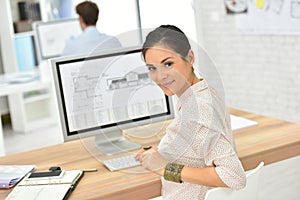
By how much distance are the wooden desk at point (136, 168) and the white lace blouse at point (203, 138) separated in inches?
8.6

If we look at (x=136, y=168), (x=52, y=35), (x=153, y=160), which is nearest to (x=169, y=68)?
(x=153, y=160)

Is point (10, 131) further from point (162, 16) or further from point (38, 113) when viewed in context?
point (162, 16)

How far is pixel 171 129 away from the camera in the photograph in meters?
1.73

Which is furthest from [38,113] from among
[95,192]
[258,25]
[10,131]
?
[95,192]

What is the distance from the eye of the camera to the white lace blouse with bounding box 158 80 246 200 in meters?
1.57

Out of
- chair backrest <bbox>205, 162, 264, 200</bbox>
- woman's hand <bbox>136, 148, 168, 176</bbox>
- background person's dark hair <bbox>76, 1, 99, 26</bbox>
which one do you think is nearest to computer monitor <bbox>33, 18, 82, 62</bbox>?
background person's dark hair <bbox>76, 1, 99, 26</bbox>

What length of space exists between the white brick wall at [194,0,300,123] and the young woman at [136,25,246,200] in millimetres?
2747

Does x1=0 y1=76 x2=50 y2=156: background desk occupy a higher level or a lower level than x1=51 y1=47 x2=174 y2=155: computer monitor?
lower

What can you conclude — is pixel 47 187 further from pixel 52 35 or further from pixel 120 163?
pixel 52 35

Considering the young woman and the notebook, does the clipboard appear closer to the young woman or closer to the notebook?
the notebook

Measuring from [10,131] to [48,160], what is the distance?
3.83 meters

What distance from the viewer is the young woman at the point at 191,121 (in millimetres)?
1572

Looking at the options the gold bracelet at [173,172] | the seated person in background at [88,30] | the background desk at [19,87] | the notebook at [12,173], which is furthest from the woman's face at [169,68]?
the background desk at [19,87]

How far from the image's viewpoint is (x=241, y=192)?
1668mm
